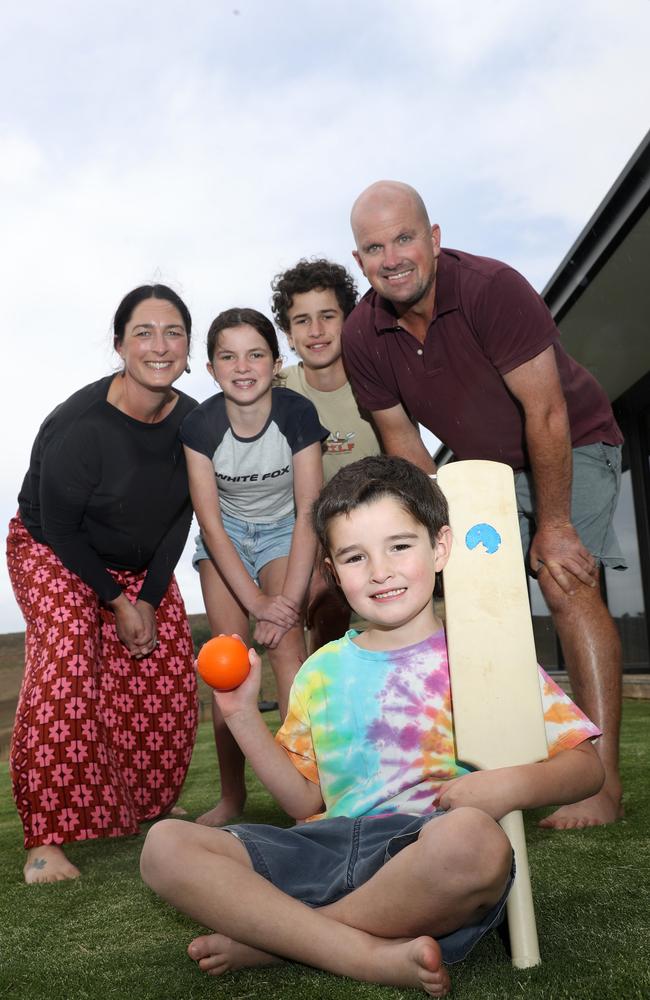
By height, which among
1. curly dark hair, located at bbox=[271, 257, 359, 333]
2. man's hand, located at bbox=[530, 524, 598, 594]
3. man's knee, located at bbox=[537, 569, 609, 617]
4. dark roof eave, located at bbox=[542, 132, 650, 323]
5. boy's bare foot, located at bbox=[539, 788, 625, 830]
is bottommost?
boy's bare foot, located at bbox=[539, 788, 625, 830]

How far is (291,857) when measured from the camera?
158 centimetres

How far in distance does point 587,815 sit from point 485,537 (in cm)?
125

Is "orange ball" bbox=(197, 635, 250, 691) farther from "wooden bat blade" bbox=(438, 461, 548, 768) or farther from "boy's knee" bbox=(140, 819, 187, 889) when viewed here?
"wooden bat blade" bbox=(438, 461, 548, 768)

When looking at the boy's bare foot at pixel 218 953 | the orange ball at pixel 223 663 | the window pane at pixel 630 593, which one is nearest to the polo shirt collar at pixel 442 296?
the orange ball at pixel 223 663

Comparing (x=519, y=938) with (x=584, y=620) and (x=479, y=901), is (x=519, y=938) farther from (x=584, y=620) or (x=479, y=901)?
(x=584, y=620)

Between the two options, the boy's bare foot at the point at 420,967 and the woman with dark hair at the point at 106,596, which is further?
the woman with dark hair at the point at 106,596

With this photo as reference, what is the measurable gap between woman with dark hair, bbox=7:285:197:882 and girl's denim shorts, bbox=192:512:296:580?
270 mm

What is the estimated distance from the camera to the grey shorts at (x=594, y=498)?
2975 mm

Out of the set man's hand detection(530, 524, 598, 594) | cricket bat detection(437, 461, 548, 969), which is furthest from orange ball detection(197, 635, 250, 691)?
man's hand detection(530, 524, 598, 594)

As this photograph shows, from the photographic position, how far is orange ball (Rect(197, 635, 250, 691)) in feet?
5.20

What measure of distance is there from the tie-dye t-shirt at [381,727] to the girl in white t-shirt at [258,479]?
1.21m

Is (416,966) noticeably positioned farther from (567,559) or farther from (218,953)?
(567,559)

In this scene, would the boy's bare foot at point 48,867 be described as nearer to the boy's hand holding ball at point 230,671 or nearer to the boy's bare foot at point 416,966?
the boy's hand holding ball at point 230,671

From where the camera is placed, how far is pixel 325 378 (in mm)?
3479
